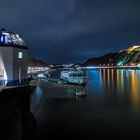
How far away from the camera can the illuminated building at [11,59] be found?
2281cm

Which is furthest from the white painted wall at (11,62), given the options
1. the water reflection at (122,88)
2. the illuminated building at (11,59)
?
the water reflection at (122,88)

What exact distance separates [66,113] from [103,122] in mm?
6173

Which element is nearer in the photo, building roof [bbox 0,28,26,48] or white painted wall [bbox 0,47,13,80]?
white painted wall [bbox 0,47,13,80]

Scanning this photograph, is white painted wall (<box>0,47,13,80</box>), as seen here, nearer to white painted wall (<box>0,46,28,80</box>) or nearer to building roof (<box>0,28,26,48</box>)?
white painted wall (<box>0,46,28,80</box>)

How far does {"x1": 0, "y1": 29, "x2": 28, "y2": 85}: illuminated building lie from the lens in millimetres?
22812

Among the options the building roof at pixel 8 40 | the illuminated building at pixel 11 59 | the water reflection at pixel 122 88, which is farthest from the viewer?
the water reflection at pixel 122 88

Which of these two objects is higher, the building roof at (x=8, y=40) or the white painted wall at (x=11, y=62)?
the building roof at (x=8, y=40)

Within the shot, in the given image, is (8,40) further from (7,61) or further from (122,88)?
(122,88)

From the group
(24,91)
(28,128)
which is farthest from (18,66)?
(28,128)

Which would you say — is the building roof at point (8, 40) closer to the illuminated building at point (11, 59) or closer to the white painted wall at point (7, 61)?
the illuminated building at point (11, 59)

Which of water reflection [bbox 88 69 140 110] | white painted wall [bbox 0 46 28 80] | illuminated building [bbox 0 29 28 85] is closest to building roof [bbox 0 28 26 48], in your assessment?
illuminated building [bbox 0 29 28 85]

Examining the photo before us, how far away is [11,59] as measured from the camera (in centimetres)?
2302

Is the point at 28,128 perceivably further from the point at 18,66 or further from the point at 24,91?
the point at 18,66

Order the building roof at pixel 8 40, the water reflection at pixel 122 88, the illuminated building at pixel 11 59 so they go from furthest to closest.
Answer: the water reflection at pixel 122 88
the building roof at pixel 8 40
the illuminated building at pixel 11 59
